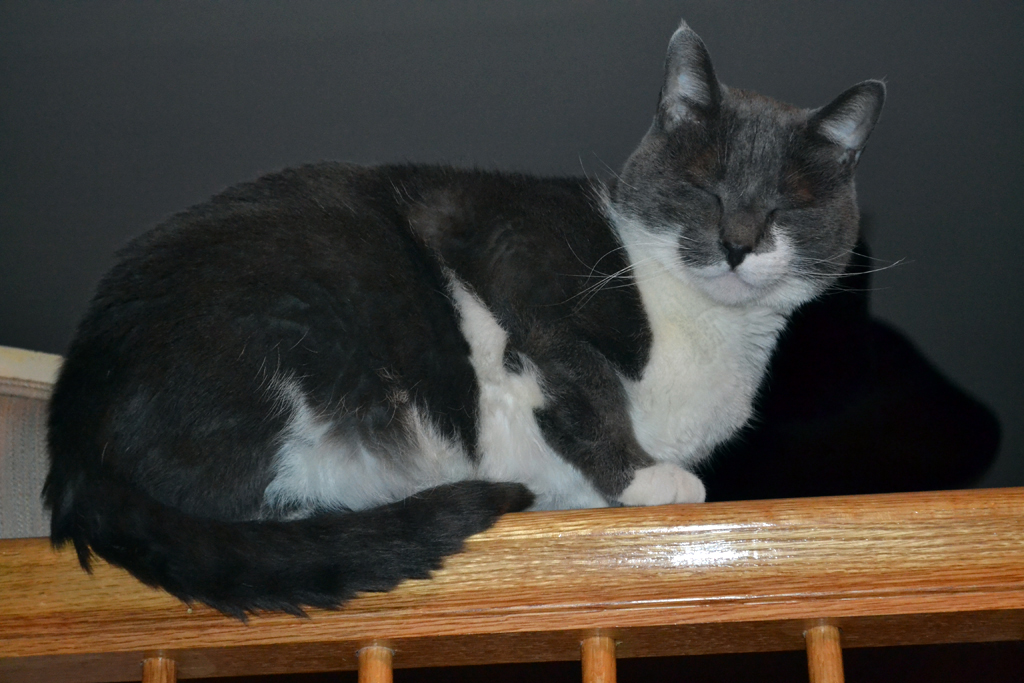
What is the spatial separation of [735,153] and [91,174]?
5.09 ft

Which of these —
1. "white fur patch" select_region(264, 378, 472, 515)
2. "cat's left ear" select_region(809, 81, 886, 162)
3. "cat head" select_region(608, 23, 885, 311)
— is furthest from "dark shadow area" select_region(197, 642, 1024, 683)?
"cat's left ear" select_region(809, 81, 886, 162)

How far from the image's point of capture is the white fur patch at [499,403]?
1319mm

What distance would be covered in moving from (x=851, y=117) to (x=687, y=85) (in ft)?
0.87

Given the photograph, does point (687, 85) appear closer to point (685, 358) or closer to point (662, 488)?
point (685, 358)

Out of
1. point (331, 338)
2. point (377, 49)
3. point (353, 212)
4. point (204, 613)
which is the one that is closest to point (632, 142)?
point (377, 49)

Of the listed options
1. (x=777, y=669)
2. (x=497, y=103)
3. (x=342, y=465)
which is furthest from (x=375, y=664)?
(x=497, y=103)

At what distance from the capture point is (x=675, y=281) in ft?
4.80

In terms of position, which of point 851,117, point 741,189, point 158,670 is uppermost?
point 851,117

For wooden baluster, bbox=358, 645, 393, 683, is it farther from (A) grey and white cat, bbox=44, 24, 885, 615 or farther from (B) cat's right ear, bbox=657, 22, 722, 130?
(B) cat's right ear, bbox=657, 22, 722, 130

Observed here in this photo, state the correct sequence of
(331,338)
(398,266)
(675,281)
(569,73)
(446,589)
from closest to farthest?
1. (446,589)
2. (331,338)
3. (398,266)
4. (675,281)
5. (569,73)

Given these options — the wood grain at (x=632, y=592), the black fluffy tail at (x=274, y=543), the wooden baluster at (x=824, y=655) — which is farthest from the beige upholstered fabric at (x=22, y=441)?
the wooden baluster at (x=824, y=655)

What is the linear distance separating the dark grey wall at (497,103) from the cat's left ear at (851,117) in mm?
641

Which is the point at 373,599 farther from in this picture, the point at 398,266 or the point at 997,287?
the point at 997,287

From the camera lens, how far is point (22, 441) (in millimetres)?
1657
